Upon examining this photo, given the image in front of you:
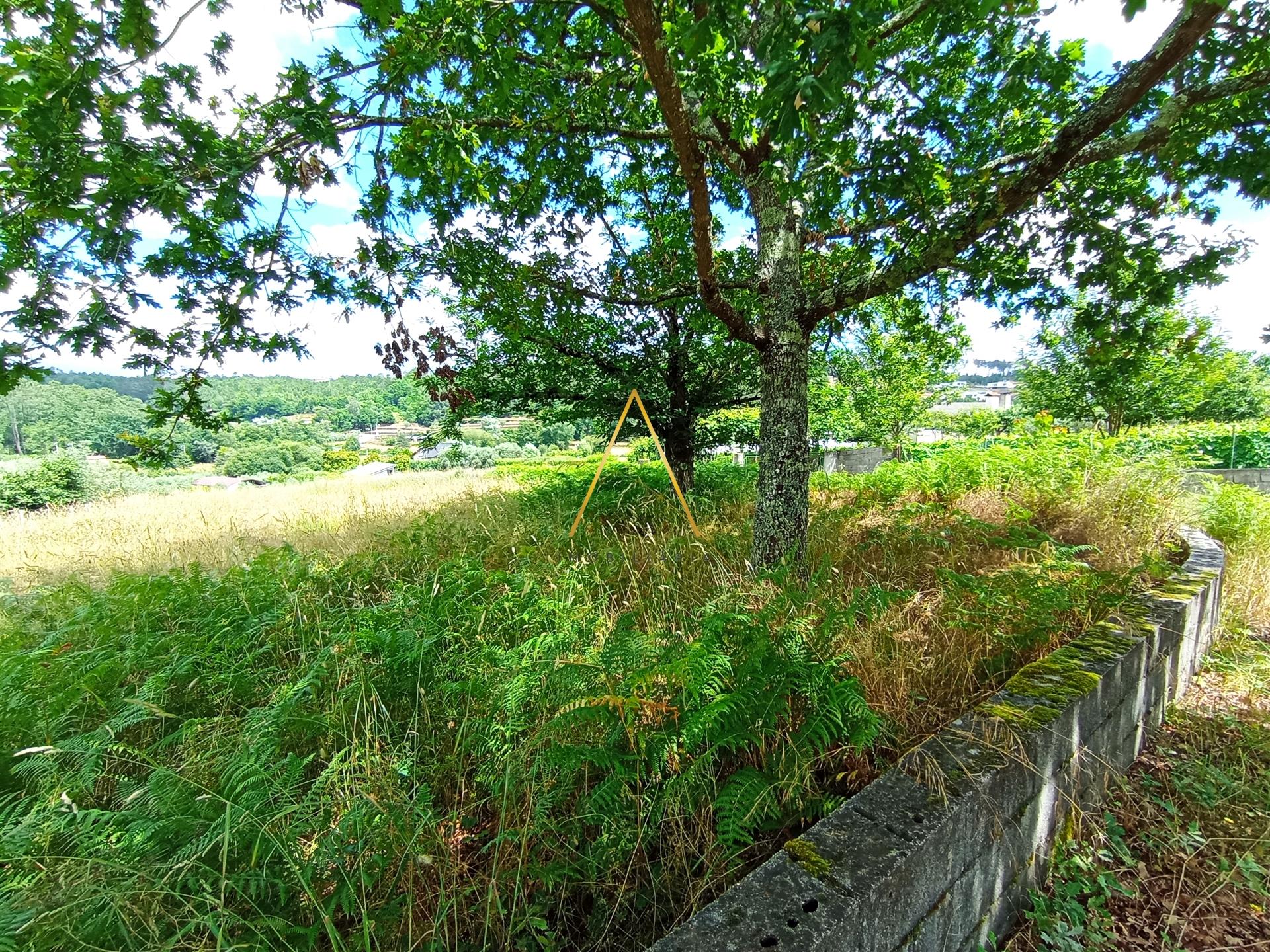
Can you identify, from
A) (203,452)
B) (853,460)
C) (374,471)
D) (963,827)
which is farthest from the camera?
(203,452)

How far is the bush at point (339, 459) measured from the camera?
31.9 meters

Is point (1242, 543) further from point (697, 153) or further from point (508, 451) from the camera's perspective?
point (508, 451)

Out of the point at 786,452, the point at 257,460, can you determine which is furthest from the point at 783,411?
the point at 257,460

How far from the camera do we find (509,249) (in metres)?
5.03

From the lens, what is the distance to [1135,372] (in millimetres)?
4500

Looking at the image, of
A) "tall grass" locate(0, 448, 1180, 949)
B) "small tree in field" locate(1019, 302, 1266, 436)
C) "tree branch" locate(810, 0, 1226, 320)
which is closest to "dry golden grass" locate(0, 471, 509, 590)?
"tall grass" locate(0, 448, 1180, 949)

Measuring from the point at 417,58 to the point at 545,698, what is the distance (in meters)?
3.33

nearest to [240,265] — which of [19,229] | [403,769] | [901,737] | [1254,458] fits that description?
[19,229]

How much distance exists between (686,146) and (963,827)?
3081 mm

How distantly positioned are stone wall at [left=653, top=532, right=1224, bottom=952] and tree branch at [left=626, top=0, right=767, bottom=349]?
2.64 m

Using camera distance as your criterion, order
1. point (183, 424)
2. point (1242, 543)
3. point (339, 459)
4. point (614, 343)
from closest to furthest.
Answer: point (183, 424) < point (1242, 543) < point (614, 343) < point (339, 459)

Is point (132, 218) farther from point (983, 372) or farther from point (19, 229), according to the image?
point (983, 372)

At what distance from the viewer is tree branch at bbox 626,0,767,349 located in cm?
194

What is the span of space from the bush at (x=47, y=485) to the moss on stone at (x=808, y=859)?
18282mm
